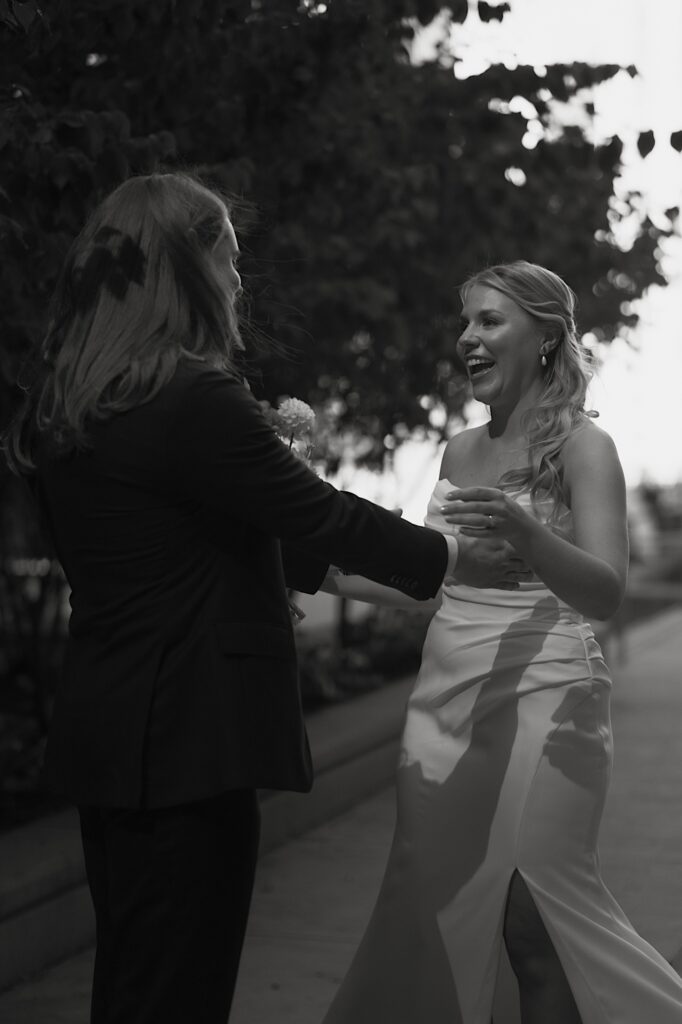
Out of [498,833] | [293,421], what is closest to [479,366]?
[293,421]

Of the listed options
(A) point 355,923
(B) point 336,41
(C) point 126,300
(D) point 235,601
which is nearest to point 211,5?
(B) point 336,41

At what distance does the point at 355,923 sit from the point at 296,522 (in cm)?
332

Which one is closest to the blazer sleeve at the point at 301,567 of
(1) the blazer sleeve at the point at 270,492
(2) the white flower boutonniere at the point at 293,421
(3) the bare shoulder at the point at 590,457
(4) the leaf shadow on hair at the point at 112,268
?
(2) the white flower boutonniere at the point at 293,421

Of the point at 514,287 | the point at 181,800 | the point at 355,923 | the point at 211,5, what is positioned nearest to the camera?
the point at 181,800

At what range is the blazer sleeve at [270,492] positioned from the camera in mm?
2598

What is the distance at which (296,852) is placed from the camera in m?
6.72

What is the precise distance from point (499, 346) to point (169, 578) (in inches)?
55.8

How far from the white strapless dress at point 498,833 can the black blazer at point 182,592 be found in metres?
0.91

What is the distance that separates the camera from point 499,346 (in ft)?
12.3

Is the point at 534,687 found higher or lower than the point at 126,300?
lower

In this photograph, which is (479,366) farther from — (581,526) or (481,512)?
(481,512)

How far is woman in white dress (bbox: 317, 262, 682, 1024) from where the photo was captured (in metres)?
3.43

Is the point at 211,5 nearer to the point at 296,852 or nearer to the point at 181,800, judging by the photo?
the point at 181,800

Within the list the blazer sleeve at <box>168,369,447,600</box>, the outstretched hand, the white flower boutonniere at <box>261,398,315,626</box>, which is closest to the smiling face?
the white flower boutonniere at <box>261,398,315,626</box>
